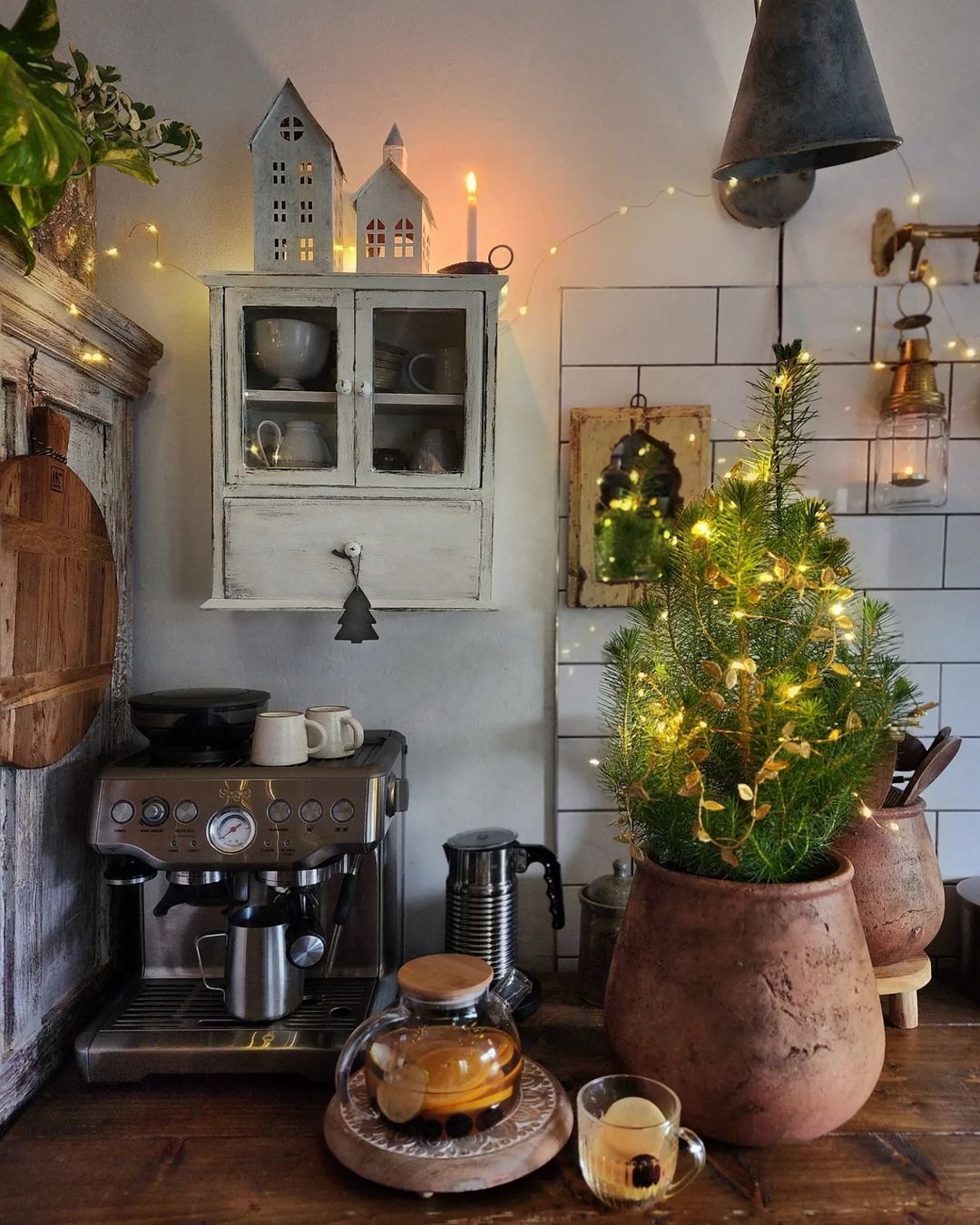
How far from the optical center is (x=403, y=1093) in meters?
0.88

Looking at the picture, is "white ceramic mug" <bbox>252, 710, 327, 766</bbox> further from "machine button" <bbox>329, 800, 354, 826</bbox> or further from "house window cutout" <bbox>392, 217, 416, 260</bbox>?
"house window cutout" <bbox>392, 217, 416, 260</bbox>

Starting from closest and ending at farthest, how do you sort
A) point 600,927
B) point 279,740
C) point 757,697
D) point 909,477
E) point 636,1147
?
point 636,1147 → point 757,697 → point 279,740 → point 600,927 → point 909,477

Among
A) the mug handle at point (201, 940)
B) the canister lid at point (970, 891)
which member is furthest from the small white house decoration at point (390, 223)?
the canister lid at point (970, 891)

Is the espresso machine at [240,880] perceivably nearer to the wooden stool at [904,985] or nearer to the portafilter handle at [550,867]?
the portafilter handle at [550,867]

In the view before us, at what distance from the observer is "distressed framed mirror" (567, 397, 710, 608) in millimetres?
1380

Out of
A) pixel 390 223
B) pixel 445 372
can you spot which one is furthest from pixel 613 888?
pixel 390 223

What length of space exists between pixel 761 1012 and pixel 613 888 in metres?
0.44

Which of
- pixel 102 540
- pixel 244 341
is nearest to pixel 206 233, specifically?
pixel 244 341

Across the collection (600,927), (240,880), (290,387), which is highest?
(290,387)

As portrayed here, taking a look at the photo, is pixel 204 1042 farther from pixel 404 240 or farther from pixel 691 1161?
pixel 404 240

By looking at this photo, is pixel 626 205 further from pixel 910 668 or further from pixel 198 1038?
pixel 198 1038

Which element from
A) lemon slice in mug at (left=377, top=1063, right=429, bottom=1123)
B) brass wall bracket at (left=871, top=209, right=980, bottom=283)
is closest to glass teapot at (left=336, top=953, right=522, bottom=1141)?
lemon slice in mug at (left=377, top=1063, right=429, bottom=1123)

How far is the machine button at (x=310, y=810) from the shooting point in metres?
1.10

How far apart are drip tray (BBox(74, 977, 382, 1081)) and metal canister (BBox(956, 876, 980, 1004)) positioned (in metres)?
0.91
